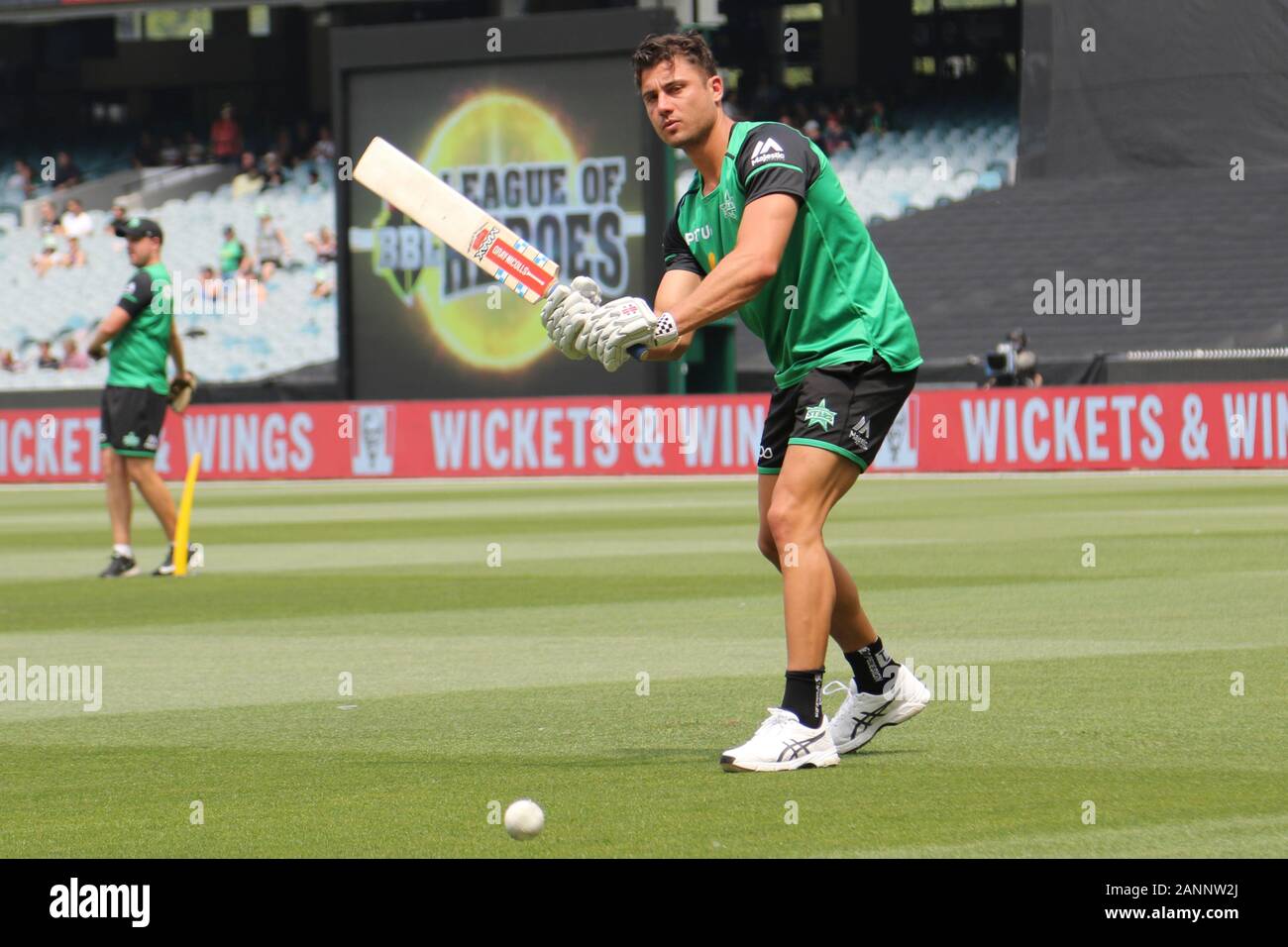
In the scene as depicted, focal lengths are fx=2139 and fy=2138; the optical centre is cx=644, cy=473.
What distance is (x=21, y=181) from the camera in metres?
51.5

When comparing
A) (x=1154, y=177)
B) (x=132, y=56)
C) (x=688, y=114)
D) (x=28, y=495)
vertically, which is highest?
(x=132, y=56)

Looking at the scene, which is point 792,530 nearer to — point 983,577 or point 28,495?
point 983,577

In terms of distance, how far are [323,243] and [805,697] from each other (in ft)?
130

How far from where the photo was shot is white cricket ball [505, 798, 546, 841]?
220 inches

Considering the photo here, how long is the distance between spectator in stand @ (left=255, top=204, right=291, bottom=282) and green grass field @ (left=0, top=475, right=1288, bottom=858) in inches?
1067

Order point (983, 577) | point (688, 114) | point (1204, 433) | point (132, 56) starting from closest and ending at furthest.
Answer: point (688, 114) < point (983, 577) < point (1204, 433) < point (132, 56)

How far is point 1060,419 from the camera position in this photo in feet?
91.7

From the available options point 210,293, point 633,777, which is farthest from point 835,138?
point 633,777

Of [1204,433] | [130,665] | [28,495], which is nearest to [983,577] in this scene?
[130,665]

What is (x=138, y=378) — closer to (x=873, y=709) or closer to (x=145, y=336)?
(x=145, y=336)

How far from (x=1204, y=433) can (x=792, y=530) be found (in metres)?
21.5

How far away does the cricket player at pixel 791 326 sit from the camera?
6.77 m

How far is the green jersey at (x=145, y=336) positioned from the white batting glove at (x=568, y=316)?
854 centimetres

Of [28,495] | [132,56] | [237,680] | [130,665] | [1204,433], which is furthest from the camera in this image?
[132,56]
